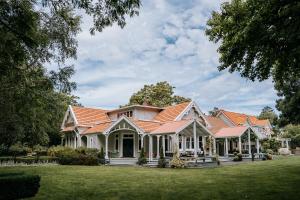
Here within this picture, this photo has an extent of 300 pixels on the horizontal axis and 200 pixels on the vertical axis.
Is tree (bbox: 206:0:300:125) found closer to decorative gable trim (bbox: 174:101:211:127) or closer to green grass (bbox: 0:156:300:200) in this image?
green grass (bbox: 0:156:300:200)

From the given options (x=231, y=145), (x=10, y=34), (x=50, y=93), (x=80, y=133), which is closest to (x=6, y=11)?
(x=10, y=34)

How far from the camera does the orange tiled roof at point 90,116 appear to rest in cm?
4397

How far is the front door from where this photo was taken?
38.8 m

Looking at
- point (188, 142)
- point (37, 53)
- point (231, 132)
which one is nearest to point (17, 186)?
point (37, 53)

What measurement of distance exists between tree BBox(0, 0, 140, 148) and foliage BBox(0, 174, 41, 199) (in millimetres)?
4257

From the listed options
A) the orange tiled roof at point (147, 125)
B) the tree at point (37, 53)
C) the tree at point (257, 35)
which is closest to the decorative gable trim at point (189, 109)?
the orange tiled roof at point (147, 125)

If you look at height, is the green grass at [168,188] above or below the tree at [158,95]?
below

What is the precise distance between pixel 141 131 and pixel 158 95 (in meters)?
30.4

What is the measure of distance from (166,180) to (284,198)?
23.9 ft

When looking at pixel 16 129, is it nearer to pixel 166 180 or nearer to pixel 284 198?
pixel 166 180

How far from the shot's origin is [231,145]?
51.7 metres

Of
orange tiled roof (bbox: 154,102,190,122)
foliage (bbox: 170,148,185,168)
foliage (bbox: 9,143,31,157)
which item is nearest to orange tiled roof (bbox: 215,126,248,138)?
orange tiled roof (bbox: 154,102,190,122)

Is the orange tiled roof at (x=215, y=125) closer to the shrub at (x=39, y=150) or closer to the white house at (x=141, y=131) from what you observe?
the white house at (x=141, y=131)

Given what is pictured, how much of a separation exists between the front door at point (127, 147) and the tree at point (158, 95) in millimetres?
25096
